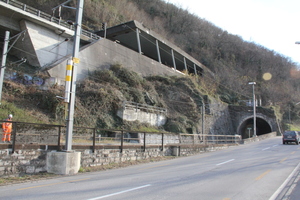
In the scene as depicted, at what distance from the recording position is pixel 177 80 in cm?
3928

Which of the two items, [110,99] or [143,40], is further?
[143,40]

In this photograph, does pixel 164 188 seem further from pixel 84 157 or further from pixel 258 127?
pixel 258 127

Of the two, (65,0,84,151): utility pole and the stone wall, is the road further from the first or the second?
(65,0,84,151): utility pole

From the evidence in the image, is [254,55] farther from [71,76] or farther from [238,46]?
[71,76]

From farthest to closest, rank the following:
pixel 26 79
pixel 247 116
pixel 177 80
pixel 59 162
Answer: pixel 247 116 → pixel 177 80 → pixel 26 79 → pixel 59 162

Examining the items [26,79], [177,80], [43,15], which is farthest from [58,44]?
[177,80]

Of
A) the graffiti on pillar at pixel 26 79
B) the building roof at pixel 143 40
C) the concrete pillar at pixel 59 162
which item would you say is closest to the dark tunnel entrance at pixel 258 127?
the building roof at pixel 143 40

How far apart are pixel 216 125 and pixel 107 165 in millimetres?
31833

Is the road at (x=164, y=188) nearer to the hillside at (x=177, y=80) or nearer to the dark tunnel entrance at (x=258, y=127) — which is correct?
the hillside at (x=177, y=80)

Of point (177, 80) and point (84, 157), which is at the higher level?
point (177, 80)

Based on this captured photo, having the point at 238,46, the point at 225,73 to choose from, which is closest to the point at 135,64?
the point at 225,73

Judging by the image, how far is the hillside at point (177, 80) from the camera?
22.2m

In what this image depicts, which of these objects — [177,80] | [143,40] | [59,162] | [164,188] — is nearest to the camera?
[164,188]

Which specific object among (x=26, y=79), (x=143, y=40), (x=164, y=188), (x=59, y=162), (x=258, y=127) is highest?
(x=143, y=40)
